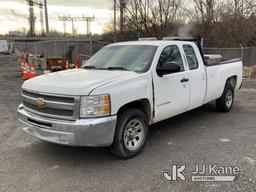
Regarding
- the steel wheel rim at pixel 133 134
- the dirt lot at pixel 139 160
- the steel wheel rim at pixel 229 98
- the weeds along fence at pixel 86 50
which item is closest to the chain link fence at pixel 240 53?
the weeds along fence at pixel 86 50

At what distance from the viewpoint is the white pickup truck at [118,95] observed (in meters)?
3.69

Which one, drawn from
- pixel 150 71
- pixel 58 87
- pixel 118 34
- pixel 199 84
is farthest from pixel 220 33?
pixel 58 87

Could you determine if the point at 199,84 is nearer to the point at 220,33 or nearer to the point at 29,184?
the point at 29,184

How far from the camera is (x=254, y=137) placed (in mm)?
5102

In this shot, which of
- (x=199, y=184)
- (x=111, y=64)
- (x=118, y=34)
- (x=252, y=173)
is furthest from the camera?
(x=118, y=34)

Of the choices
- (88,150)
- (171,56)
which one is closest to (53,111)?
(88,150)

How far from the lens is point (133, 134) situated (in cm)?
432

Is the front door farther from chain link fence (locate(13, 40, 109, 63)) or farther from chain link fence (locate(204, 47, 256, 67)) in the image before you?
chain link fence (locate(13, 40, 109, 63))

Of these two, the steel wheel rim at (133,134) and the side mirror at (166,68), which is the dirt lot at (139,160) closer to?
the steel wheel rim at (133,134)

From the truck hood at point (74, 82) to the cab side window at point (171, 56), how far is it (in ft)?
2.71

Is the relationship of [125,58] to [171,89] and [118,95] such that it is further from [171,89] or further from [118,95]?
[118,95]

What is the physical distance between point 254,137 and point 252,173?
1.55 meters
